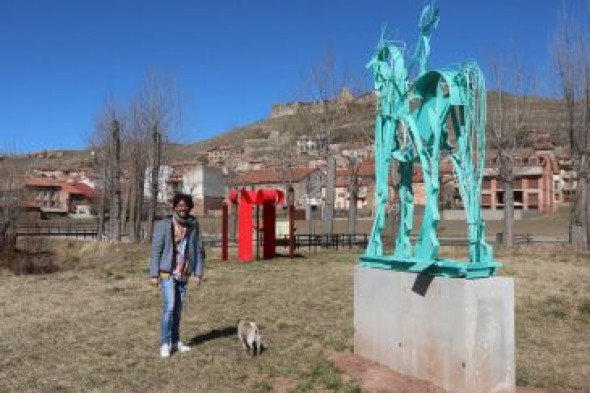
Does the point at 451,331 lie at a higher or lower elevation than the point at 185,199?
lower

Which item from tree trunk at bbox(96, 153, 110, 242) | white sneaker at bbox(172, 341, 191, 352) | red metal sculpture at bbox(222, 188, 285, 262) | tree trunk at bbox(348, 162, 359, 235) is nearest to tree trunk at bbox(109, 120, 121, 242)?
tree trunk at bbox(96, 153, 110, 242)

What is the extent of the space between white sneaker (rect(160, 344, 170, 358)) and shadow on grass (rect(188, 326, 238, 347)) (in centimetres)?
65

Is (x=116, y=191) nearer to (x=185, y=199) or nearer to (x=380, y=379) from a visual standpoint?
(x=185, y=199)

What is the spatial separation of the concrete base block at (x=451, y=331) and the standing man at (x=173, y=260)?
2331 mm

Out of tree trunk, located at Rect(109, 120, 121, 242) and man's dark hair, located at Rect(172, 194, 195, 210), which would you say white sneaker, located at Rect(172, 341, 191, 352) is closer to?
man's dark hair, located at Rect(172, 194, 195, 210)

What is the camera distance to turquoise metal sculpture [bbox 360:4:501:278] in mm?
6809

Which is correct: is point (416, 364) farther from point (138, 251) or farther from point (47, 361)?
point (138, 251)

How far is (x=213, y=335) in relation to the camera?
9.43 m

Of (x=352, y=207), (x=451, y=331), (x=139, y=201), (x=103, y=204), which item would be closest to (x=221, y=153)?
(x=103, y=204)

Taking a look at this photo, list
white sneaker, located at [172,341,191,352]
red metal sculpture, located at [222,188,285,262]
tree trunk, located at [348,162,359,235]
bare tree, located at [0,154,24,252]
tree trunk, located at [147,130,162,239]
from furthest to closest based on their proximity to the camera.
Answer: tree trunk, located at [147,130,162,239]
tree trunk, located at [348,162,359,235]
bare tree, located at [0,154,24,252]
red metal sculpture, located at [222,188,285,262]
white sneaker, located at [172,341,191,352]

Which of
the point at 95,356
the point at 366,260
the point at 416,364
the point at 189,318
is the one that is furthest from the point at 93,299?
the point at 416,364

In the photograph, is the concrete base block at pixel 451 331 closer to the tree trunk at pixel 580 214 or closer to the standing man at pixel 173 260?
the standing man at pixel 173 260

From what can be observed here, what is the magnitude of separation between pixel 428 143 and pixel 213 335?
397 cm

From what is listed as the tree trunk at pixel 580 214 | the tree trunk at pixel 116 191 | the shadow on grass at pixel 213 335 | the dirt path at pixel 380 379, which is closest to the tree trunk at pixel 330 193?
the tree trunk at pixel 580 214
